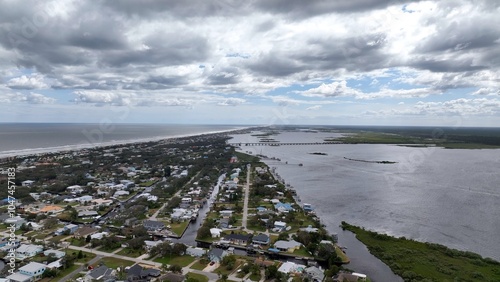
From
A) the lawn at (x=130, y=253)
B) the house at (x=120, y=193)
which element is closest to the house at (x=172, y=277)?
the lawn at (x=130, y=253)

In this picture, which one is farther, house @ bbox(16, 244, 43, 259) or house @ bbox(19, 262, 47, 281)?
house @ bbox(16, 244, 43, 259)

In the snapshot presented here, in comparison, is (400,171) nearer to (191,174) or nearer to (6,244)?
(191,174)

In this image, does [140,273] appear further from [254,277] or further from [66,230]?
[66,230]

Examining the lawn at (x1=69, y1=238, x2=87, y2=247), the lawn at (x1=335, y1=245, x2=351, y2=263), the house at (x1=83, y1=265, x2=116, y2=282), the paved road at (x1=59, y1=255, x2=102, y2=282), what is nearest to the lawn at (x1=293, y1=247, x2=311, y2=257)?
the lawn at (x1=335, y1=245, x2=351, y2=263)

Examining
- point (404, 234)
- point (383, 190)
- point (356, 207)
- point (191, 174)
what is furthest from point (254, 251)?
point (191, 174)

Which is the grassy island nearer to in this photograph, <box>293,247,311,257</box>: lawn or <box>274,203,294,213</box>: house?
<box>293,247,311,257</box>: lawn

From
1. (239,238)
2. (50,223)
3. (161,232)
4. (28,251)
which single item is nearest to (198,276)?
(239,238)
